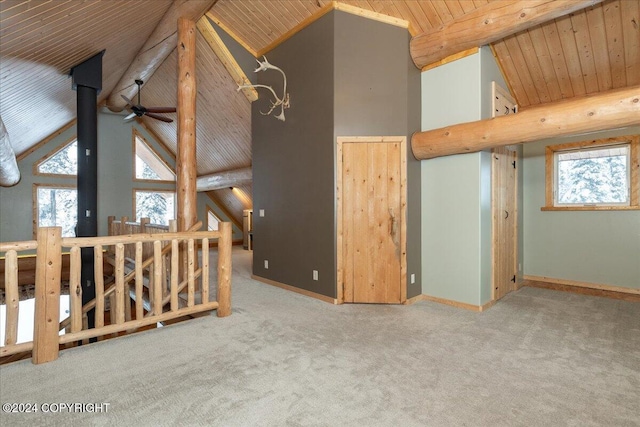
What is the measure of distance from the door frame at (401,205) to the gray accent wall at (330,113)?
2.4 inches

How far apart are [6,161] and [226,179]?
3.95 metres

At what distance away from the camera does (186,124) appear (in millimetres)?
4227

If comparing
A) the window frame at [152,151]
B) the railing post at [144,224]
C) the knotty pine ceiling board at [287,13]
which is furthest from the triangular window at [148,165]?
the knotty pine ceiling board at [287,13]

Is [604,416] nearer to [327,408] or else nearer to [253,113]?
[327,408]

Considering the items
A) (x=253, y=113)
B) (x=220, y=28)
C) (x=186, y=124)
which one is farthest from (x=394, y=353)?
(x=220, y=28)

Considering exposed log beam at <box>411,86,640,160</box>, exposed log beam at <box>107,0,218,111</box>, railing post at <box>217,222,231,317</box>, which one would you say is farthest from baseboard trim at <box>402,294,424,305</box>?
exposed log beam at <box>107,0,218,111</box>

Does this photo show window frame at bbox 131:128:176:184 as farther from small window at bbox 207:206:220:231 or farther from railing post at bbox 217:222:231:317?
railing post at bbox 217:222:231:317

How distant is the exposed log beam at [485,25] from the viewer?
281cm

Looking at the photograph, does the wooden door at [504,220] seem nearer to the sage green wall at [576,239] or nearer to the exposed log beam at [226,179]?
the sage green wall at [576,239]

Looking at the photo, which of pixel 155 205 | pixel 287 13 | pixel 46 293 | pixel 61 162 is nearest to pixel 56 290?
pixel 46 293

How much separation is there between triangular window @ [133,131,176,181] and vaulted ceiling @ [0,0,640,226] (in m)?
3.32

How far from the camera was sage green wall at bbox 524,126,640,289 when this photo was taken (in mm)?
3969

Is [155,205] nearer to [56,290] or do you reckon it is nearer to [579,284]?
[56,290]

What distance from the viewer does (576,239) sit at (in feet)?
14.3
